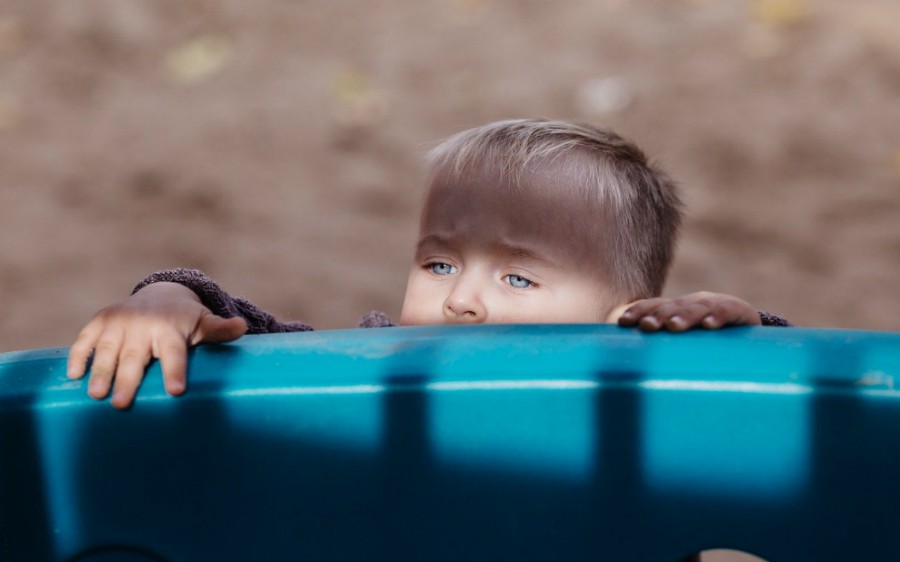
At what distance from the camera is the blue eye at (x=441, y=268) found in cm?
150

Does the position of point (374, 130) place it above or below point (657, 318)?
above

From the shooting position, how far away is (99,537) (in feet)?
3.37

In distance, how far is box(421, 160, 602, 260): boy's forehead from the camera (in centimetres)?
149

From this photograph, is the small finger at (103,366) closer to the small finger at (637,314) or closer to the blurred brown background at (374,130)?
the small finger at (637,314)

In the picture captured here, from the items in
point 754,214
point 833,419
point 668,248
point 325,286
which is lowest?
point 833,419

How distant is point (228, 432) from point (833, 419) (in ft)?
1.58

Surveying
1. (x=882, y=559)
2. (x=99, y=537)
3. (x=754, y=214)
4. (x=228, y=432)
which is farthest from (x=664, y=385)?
(x=754, y=214)

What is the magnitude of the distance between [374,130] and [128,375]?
2.79m

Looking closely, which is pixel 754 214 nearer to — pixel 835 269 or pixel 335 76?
pixel 835 269

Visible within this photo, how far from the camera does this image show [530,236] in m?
1.48

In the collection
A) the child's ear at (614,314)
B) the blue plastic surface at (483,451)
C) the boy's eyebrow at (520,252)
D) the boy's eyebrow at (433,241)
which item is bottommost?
the blue plastic surface at (483,451)

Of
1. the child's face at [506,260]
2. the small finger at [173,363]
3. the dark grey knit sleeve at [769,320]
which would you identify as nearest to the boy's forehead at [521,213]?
the child's face at [506,260]

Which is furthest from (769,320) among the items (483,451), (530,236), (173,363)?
(173,363)

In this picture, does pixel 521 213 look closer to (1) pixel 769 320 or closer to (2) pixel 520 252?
(2) pixel 520 252
